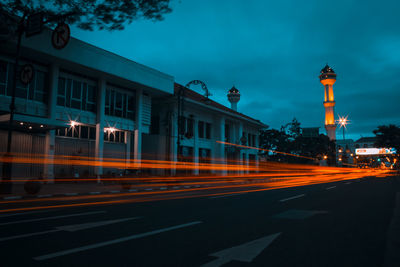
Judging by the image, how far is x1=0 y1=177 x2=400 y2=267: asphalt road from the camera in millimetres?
4074

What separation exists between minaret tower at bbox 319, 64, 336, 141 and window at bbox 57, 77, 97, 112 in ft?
291

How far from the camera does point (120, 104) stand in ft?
90.2

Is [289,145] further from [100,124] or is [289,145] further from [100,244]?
[100,244]

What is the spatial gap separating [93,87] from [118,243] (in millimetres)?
22348

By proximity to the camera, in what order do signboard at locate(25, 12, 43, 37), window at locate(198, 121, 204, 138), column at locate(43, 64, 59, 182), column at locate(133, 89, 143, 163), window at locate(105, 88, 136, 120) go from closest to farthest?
signboard at locate(25, 12, 43, 37), column at locate(43, 64, 59, 182), window at locate(105, 88, 136, 120), column at locate(133, 89, 143, 163), window at locate(198, 121, 204, 138)

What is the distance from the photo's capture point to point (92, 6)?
584 inches

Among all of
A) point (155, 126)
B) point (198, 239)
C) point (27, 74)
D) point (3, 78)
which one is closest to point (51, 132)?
point (3, 78)

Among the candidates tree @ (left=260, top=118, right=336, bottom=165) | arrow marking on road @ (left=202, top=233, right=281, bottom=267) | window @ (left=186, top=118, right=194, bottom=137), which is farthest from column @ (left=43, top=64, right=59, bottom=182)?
tree @ (left=260, top=118, right=336, bottom=165)

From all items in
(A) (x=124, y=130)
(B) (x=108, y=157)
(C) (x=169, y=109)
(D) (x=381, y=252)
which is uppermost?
(C) (x=169, y=109)

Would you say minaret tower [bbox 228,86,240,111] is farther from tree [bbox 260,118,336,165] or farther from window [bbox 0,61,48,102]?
window [bbox 0,61,48,102]

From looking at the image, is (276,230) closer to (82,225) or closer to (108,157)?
(82,225)

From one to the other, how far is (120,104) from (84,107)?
12.8 ft

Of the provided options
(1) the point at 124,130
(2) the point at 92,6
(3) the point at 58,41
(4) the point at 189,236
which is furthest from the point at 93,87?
(4) the point at 189,236

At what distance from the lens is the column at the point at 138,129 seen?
27.8m
